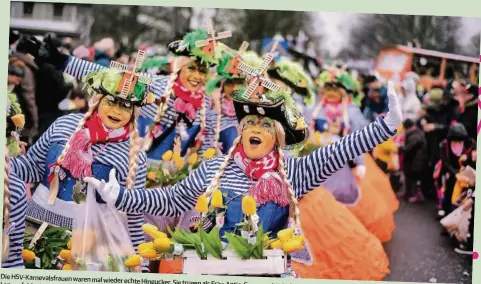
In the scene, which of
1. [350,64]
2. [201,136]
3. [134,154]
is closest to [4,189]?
[134,154]

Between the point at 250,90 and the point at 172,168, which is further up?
the point at 250,90

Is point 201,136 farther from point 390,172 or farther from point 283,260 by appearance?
point 390,172

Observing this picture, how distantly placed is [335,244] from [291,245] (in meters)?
0.93

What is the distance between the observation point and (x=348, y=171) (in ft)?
17.9

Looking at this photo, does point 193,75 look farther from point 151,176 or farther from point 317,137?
point 317,137

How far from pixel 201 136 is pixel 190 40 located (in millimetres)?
629

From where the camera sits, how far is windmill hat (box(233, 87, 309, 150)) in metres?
3.72

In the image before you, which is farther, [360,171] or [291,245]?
[360,171]

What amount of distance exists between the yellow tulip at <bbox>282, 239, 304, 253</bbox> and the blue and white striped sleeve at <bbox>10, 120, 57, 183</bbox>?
1351 millimetres

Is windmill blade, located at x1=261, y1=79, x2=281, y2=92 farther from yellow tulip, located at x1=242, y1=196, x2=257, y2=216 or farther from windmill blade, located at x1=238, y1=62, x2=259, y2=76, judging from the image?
yellow tulip, located at x1=242, y1=196, x2=257, y2=216

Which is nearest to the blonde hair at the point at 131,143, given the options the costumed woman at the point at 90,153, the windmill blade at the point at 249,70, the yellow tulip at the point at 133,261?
the costumed woman at the point at 90,153

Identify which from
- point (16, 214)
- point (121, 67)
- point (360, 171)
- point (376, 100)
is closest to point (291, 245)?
point (121, 67)

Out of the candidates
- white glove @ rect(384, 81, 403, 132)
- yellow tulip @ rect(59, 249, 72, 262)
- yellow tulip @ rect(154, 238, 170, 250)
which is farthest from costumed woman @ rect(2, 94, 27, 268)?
white glove @ rect(384, 81, 403, 132)

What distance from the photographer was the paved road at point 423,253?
4.89 m
